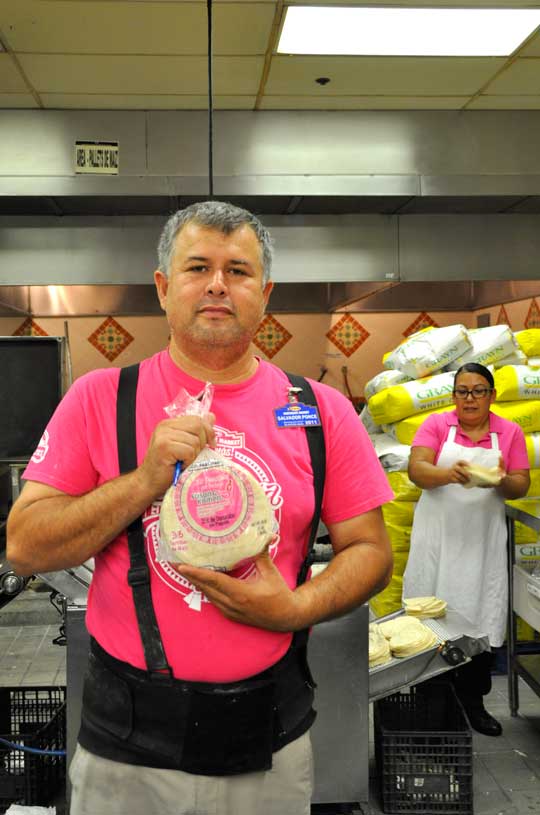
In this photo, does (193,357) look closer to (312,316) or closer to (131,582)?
(131,582)

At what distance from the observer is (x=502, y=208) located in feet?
17.4

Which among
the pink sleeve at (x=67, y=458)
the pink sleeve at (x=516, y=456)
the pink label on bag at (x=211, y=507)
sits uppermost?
the pink sleeve at (x=67, y=458)

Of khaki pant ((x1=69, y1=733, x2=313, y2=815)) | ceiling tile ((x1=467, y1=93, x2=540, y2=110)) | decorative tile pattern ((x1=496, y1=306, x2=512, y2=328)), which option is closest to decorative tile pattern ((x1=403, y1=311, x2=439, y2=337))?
decorative tile pattern ((x1=496, y1=306, x2=512, y2=328))

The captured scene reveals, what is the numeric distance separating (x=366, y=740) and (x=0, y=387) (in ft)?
6.32

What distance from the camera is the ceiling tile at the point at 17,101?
4.56 meters

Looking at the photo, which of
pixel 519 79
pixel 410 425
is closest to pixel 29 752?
pixel 410 425

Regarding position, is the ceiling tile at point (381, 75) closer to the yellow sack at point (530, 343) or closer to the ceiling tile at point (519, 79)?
the ceiling tile at point (519, 79)

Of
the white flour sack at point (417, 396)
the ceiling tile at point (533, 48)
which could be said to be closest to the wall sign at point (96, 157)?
the white flour sack at point (417, 396)

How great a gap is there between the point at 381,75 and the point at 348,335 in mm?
3528

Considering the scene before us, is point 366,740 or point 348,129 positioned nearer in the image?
point 366,740

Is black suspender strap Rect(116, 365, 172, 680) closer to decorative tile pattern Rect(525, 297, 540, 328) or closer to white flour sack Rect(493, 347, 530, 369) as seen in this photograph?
white flour sack Rect(493, 347, 530, 369)

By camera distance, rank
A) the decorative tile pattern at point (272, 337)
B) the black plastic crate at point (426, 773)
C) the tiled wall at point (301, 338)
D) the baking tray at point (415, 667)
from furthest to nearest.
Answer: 1. the decorative tile pattern at point (272, 337)
2. the tiled wall at point (301, 338)
3. the black plastic crate at point (426, 773)
4. the baking tray at point (415, 667)

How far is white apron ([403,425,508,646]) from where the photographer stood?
3625mm

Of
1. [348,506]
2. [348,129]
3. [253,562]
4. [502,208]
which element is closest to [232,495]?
[253,562]
